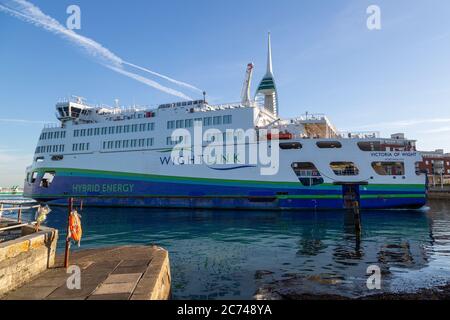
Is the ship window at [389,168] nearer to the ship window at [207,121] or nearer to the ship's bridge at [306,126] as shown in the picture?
the ship's bridge at [306,126]

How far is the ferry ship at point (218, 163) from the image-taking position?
2897 centimetres

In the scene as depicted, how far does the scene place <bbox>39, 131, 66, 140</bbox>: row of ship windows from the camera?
4197cm

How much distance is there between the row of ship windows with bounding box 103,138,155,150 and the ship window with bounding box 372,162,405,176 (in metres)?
25.6

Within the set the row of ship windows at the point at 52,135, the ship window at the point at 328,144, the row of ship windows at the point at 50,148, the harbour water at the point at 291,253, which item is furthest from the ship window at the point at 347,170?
the row of ship windows at the point at 52,135

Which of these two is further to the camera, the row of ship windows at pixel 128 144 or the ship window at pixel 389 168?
the row of ship windows at pixel 128 144

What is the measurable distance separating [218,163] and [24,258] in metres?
26.4

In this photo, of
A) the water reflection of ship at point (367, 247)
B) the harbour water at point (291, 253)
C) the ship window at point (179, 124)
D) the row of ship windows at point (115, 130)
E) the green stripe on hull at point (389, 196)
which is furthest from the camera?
the row of ship windows at point (115, 130)

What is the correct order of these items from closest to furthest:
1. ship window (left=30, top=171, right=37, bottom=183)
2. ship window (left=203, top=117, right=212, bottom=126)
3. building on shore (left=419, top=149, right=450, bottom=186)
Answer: ship window (left=203, top=117, right=212, bottom=126) < ship window (left=30, top=171, right=37, bottom=183) < building on shore (left=419, top=149, right=450, bottom=186)

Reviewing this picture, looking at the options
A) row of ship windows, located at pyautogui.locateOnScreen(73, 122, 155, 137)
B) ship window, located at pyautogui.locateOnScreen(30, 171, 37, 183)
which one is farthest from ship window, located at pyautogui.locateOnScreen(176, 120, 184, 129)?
ship window, located at pyautogui.locateOnScreen(30, 171, 37, 183)

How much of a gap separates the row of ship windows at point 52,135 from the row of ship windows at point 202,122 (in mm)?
17224

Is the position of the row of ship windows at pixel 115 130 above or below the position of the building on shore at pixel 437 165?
above

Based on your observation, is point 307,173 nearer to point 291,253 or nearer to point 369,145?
point 369,145

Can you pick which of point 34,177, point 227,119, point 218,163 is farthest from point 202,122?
point 34,177

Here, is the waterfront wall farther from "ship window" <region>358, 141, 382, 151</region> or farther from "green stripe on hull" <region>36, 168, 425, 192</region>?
"ship window" <region>358, 141, 382, 151</region>
